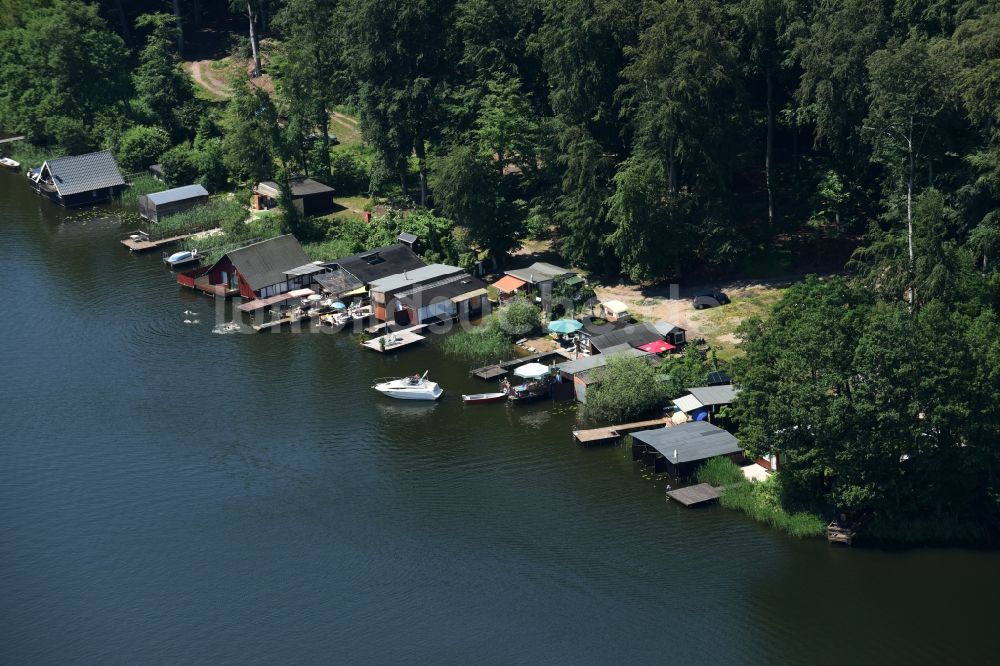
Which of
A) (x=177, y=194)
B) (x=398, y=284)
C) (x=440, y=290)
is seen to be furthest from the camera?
(x=177, y=194)

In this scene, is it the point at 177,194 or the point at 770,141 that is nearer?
the point at 770,141

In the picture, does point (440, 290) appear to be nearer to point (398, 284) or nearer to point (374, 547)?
point (398, 284)

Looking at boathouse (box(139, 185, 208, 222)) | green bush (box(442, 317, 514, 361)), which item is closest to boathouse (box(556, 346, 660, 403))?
green bush (box(442, 317, 514, 361))

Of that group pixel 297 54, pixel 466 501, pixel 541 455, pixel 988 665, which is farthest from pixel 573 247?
pixel 988 665

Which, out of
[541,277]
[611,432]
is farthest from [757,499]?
[541,277]

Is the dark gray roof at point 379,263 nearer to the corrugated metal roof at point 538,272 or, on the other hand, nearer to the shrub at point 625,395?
the corrugated metal roof at point 538,272

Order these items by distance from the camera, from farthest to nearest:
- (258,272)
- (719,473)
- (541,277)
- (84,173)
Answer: (84,173)
(258,272)
(541,277)
(719,473)
